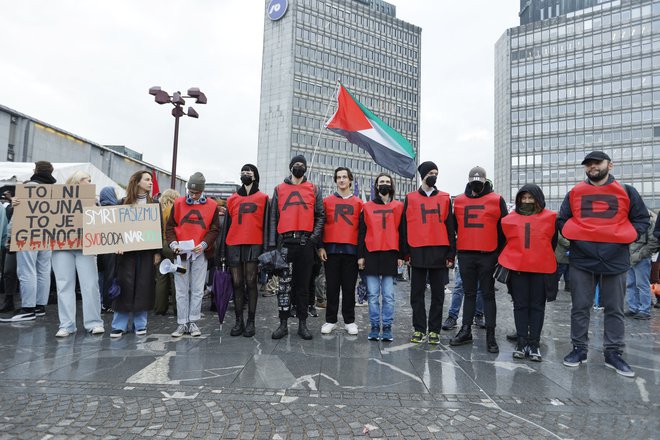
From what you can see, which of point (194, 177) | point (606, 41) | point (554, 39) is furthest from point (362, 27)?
point (194, 177)

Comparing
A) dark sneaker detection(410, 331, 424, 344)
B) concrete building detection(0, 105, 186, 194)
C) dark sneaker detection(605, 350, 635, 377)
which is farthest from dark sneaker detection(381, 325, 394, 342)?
concrete building detection(0, 105, 186, 194)

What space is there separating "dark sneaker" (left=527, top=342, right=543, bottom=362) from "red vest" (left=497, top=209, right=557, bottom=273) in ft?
2.75

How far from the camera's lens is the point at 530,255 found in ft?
14.4

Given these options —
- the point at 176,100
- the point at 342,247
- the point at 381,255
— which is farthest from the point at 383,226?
the point at 176,100

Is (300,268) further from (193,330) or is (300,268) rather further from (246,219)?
(193,330)

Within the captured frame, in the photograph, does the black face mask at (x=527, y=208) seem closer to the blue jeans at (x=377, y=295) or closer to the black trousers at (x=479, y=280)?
the black trousers at (x=479, y=280)

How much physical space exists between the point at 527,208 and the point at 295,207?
279cm

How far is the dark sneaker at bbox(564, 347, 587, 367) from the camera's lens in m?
4.15

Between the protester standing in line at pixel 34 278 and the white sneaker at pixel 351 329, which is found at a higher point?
the protester standing in line at pixel 34 278

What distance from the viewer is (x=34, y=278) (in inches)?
247

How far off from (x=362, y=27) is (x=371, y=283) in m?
103

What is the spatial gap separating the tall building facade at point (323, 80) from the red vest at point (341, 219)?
7618cm

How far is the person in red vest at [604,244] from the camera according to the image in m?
4.10

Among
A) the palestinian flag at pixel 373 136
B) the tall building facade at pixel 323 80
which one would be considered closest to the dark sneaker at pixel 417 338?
the palestinian flag at pixel 373 136
